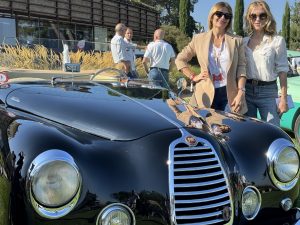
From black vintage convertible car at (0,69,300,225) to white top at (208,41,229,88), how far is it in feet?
3.70

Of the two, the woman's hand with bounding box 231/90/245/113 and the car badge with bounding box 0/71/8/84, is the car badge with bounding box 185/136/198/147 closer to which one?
the woman's hand with bounding box 231/90/245/113

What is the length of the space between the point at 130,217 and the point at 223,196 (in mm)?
560

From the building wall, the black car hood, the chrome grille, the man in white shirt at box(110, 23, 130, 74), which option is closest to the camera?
the chrome grille

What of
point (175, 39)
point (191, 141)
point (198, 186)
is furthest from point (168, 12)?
point (198, 186)

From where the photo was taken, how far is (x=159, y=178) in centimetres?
225

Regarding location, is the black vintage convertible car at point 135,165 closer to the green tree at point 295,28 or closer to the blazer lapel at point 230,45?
the blazer lapel at point 230,45

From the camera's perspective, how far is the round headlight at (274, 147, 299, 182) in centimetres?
271

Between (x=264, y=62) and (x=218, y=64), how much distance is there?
427mm

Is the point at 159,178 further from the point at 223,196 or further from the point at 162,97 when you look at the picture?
the point at 162,97

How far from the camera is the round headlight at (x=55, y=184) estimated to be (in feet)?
6.61

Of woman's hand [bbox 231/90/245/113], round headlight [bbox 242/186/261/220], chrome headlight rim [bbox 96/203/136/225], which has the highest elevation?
woman's hand [bbox 231/90/245/113]

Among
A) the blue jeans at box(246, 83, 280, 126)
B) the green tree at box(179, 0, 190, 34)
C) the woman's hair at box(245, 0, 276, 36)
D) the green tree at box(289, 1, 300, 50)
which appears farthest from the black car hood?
the green tree at box(289, 1, 300, 50)

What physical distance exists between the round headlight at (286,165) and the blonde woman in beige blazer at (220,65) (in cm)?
127

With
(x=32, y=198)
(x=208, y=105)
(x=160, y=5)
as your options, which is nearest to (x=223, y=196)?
(x=32, y=198)
